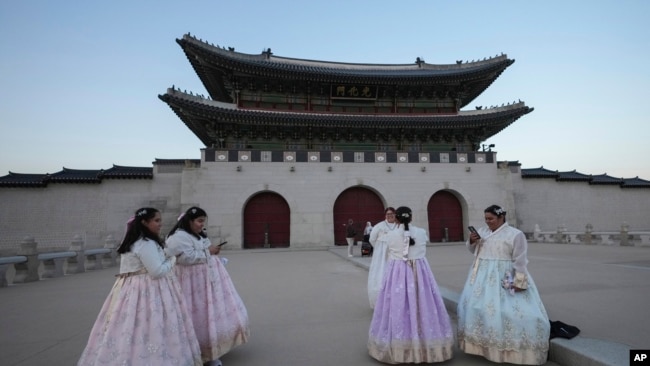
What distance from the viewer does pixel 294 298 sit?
6312 millimetres

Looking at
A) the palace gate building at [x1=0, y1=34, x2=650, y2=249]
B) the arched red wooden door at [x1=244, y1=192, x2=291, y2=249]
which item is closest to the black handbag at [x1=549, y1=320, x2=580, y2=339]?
the palace gate building at [x1=0, y1=34, x2=650, y2=249]

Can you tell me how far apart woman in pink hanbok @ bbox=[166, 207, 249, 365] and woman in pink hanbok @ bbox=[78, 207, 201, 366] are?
0.28m

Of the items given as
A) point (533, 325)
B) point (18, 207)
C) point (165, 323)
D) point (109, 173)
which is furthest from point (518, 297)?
point (18, 207)

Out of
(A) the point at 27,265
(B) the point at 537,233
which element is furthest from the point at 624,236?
(A) the point at 27,265

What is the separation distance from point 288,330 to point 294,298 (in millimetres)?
1830

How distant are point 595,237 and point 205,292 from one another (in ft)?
68.6

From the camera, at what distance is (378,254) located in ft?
19.2

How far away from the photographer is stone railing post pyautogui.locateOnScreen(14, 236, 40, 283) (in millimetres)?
9383

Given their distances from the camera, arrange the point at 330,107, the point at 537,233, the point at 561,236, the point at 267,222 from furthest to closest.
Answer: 1. the point at 330,107
2. the point at 537,233
3. the point at 267,222
4. the point at 561,236

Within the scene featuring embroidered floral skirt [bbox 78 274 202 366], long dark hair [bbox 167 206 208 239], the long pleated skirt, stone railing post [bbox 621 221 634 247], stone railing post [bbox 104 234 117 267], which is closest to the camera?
embroidered floral skirt [bbox 78 274 202 366]

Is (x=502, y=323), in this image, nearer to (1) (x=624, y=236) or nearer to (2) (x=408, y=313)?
(2) (x=408, y=313)

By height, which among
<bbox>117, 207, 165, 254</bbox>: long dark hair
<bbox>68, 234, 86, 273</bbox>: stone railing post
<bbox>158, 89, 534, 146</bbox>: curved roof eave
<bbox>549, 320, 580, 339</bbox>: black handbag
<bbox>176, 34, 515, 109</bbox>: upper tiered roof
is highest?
<bbox>176, 34, 515, 109</bbox>: upper tiered roof

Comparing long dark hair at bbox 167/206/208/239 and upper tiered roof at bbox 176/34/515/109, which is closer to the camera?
long dark hair at bbox 167/206/208/239

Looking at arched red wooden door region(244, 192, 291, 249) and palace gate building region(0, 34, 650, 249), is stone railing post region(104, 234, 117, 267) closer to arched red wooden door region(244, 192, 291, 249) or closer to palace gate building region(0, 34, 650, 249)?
palace gate building region(0, 34, 650, 249)
